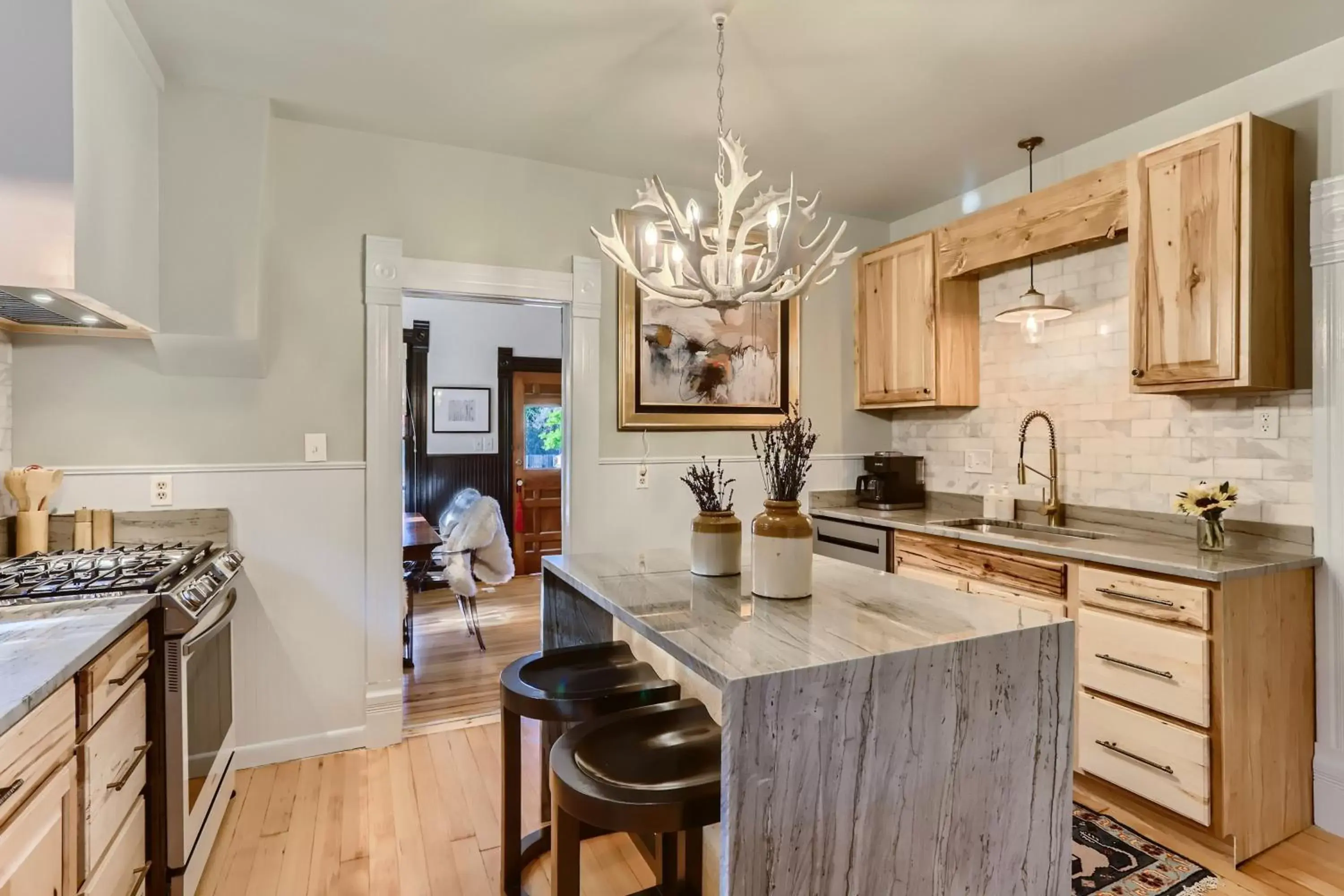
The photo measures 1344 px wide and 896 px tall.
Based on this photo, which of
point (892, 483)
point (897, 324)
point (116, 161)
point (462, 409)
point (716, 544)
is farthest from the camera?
point (462, 409)

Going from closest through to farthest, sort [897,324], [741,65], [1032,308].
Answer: [741,65] → [1032,308] → [897,324]

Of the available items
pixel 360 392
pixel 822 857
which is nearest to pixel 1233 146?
pixel 822 857

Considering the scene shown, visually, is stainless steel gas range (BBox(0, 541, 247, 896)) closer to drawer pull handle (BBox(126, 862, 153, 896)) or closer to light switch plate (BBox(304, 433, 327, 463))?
drawer pull handle (BBox(126, 862, 153, 896))

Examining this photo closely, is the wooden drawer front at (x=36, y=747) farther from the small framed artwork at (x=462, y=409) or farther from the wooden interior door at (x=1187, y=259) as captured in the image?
the small framed artwork at (x=462, y=409)

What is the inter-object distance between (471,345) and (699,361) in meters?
3.61

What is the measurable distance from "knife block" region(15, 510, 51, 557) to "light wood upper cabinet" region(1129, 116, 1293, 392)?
152 inches

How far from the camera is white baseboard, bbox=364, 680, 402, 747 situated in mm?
2941

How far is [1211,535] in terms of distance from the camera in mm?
2422

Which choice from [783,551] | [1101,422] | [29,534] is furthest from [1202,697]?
[29,534]

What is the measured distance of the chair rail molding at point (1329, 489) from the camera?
2270mm

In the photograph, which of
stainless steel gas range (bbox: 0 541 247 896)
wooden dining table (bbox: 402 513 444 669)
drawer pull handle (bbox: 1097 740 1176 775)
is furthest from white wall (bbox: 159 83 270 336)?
drawer pull handle (bbox: 1097 740 1176 775)

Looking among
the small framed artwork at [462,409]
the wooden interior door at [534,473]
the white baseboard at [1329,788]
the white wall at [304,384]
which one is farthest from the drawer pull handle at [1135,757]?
the small framed artwork at [462,409]

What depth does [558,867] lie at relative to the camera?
140 centimetres

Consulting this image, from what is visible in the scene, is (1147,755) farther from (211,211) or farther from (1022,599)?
(211,211)
